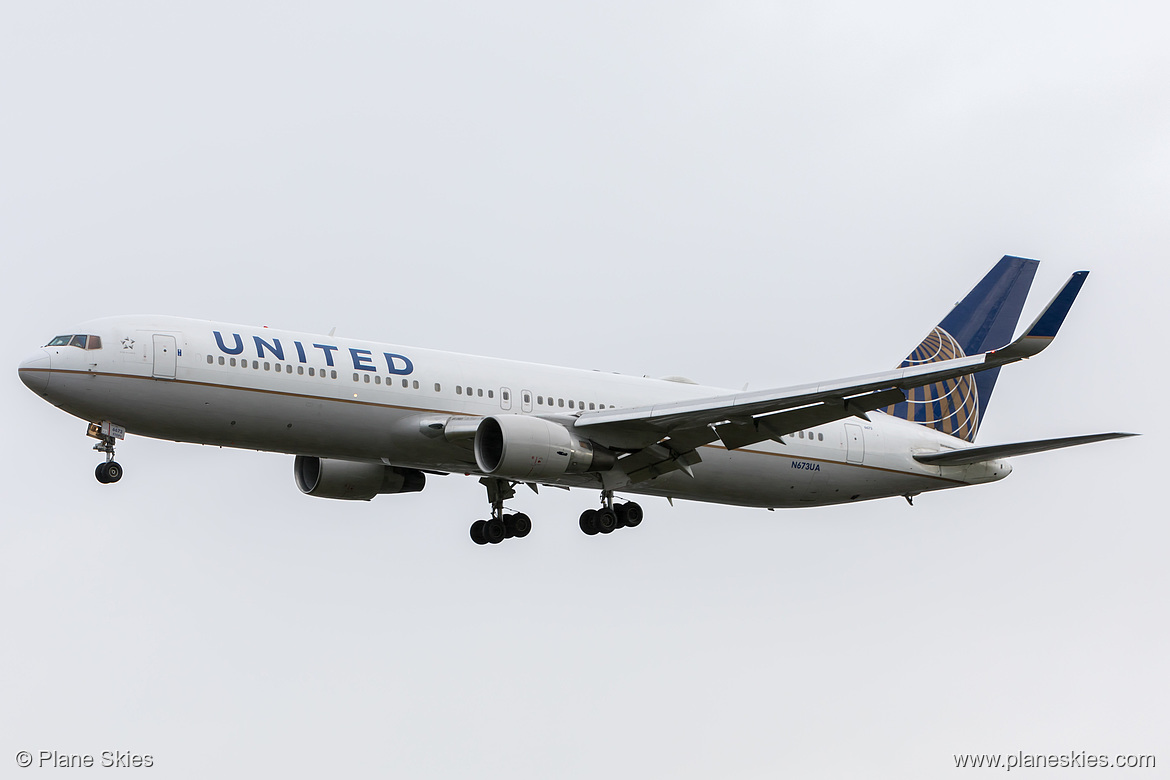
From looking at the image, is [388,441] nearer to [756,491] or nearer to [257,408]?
[257,408]

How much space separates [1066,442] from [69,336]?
75.5 ft

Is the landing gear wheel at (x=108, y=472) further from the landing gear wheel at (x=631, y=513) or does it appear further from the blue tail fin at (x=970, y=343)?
the blue tail fin at (x=970, y=343)

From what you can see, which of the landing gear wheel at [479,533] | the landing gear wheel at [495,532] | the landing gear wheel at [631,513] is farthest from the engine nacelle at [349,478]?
the landing gear wheel at [631,513]

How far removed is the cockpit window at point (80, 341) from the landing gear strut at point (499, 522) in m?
11.9

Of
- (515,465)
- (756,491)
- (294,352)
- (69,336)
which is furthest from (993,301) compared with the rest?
(69,336)

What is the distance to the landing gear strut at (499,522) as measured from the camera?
39219 millimetres

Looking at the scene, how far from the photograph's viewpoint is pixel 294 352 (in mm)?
32094

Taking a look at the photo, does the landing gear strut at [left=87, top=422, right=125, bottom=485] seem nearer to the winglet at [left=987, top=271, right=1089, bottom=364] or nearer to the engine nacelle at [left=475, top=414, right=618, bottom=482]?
the engine nacelle at [left=475, top=414, right=618, bottom=482]

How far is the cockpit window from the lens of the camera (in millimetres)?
30656

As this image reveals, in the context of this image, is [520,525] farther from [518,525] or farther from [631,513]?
[631,513]

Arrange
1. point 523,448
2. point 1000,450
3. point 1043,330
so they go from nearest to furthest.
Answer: point 1043,330, point 523,448, point 1000,450

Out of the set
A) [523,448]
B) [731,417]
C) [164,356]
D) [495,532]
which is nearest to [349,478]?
[495,532]

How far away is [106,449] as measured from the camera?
30953 millimetres

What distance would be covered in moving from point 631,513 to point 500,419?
22.6 ft
